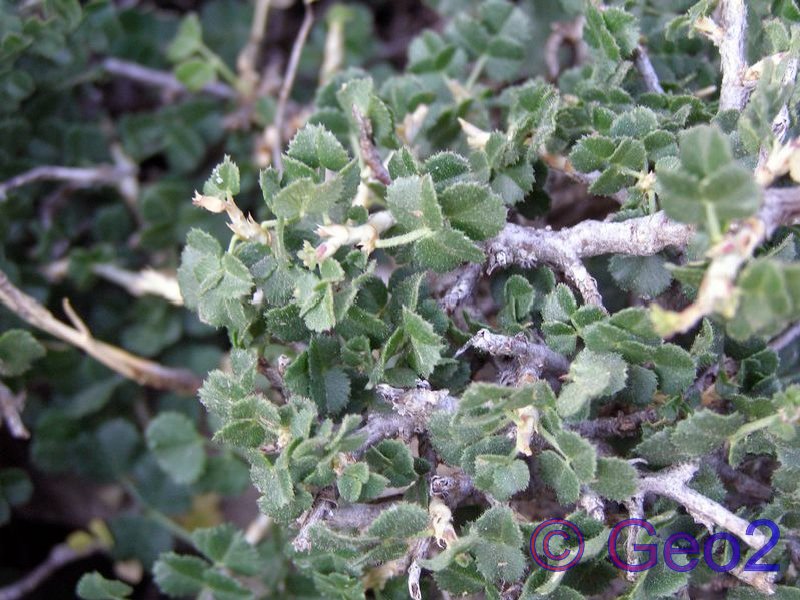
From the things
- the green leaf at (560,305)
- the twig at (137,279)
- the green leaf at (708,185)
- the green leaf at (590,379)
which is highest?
the green leaf at (708,185)

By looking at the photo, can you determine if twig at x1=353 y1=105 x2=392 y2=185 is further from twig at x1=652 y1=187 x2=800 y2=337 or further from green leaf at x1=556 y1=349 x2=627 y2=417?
twig at x1=652 y1=187 x2=800 y2=337

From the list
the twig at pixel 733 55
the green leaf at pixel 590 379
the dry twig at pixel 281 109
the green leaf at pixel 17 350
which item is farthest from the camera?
the dry twig at pixel 281 109

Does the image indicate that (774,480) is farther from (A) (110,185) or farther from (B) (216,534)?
(A) (110,185)

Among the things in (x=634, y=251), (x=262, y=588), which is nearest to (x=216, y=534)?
(x=262, y=588)

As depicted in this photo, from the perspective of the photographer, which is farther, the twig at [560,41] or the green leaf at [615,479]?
the twig at [560,41]

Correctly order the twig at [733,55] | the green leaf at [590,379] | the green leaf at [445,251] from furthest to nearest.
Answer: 1. the twig at [733,55]
2. the green leaf at [445,251]
3. the green leaf at [590,379]

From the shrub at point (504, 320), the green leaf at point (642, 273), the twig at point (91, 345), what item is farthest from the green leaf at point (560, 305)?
the twig at point (91, 345)

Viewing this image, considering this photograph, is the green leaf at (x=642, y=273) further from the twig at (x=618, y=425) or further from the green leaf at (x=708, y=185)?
the green leaf at (x=708, y=185)
